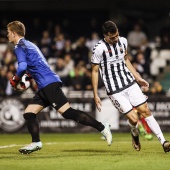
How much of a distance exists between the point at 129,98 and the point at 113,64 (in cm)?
61

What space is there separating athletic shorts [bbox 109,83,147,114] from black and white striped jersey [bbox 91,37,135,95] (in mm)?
77

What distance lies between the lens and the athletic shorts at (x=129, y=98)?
31.7 feet

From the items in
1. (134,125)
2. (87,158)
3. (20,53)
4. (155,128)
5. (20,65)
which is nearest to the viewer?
(87,158)

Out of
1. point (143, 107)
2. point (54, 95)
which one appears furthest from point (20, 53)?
point (143, 107)

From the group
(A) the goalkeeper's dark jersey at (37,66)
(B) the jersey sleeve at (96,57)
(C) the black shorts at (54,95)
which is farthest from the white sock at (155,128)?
(A) the goalkeeper's dark jersey at (37,66)

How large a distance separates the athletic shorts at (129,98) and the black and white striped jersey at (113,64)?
0.08 meters

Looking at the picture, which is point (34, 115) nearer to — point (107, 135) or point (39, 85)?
point (39, 85)

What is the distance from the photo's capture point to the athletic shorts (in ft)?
31.7

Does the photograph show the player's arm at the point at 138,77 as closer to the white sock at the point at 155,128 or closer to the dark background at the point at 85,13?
the white sock at the point at 155,128

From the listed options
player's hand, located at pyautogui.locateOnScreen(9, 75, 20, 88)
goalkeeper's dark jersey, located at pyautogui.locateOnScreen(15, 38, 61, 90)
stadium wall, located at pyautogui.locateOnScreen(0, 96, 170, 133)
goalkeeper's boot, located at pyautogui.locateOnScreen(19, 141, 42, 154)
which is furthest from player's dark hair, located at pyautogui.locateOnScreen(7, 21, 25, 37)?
stadium wall, located at pyautogui.locateOnScreen(0, 96, 170, 133)

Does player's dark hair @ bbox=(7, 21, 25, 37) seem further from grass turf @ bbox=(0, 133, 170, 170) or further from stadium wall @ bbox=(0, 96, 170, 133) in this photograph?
stadium wall @ bbox=(0, 96, 170, 133)

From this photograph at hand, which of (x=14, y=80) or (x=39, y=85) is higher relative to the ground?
(x=14, y=80)

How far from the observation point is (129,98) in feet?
32.1

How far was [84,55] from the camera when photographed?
20375 mm
